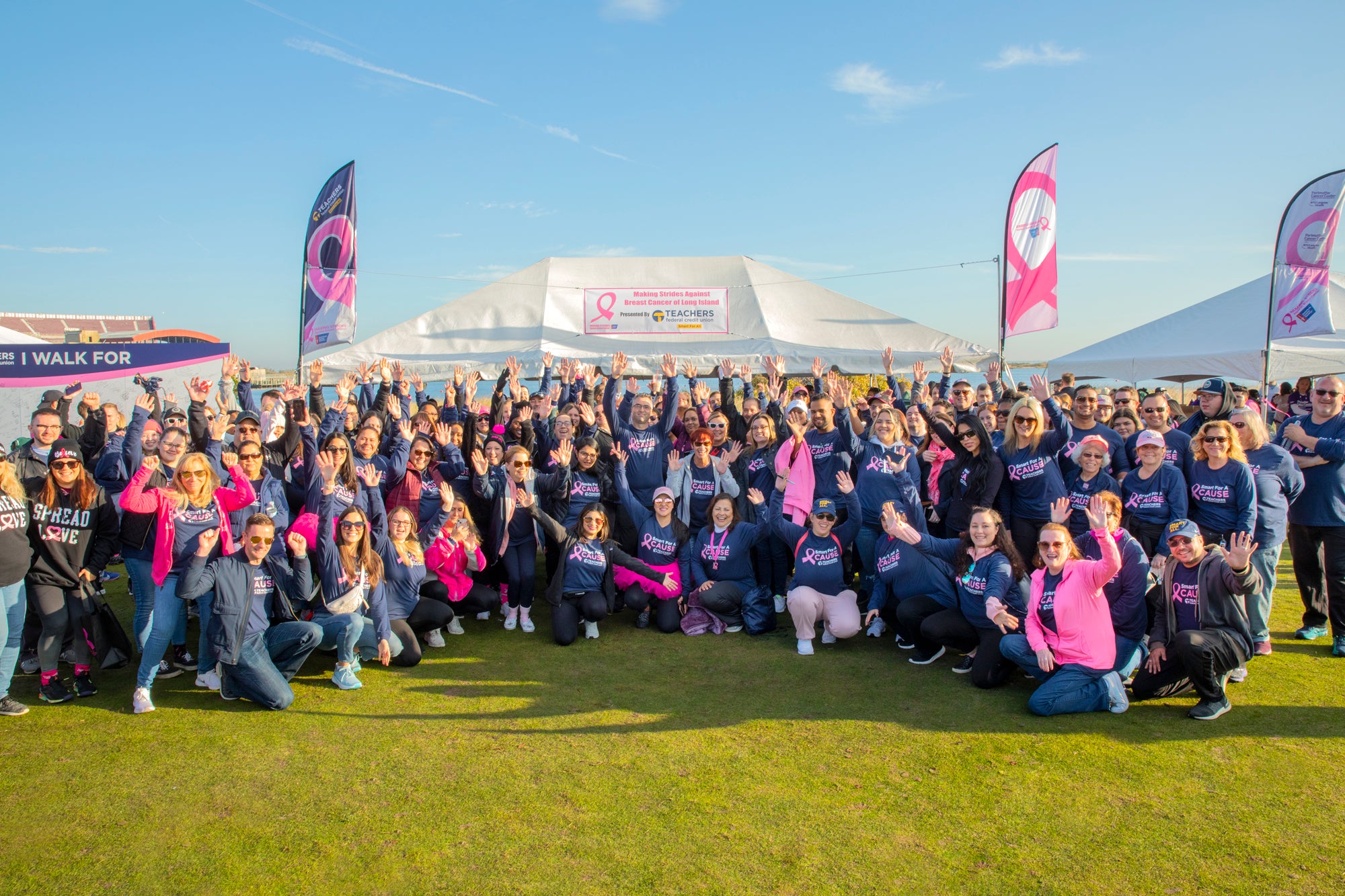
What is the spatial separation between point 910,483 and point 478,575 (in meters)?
3.63

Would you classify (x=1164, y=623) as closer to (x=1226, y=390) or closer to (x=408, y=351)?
(x=1226, y=390)

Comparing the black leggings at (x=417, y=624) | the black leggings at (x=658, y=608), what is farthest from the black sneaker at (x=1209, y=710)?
the black leggings at (x=417, y=624)

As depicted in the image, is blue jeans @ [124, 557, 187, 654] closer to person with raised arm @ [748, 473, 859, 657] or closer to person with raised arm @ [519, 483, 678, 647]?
person with raised arm @ [519, 483, 678, 647]

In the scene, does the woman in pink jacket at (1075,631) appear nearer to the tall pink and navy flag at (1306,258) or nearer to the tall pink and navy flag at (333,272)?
the tall pink and navy flag at (1306,258)

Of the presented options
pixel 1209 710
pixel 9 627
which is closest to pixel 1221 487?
pixel 1209 710

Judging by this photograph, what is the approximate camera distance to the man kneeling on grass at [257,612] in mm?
4301

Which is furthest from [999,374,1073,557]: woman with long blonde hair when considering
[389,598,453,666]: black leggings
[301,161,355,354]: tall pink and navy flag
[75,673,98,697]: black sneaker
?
[301,161,355,354]: tall pink and navy flag

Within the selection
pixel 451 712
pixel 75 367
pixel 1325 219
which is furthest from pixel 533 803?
pixel 75 367

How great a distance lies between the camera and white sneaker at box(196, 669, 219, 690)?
4.67 metres

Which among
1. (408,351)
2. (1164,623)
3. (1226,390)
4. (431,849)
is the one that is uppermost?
(408,351)

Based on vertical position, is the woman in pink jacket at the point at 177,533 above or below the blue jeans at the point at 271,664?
above

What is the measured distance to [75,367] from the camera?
488 inches

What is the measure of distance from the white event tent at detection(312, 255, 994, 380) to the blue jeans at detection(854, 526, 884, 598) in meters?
7.09

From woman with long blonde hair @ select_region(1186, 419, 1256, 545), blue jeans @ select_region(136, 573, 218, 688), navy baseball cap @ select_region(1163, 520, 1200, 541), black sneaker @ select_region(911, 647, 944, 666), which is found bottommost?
black sneaker @ select_region(911, 647, 944, 666)
